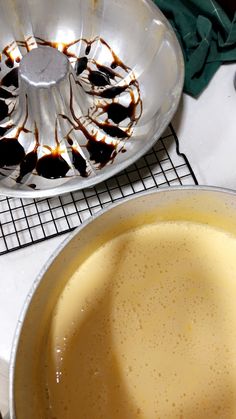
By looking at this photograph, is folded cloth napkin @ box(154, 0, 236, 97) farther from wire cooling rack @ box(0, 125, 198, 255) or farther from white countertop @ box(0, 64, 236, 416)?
wire cooling rack @ box(0, 125, 198, 255)

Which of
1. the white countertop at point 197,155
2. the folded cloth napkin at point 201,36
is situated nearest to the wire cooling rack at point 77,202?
the white countertop at point 197,155

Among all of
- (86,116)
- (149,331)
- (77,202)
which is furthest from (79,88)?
(149,331)

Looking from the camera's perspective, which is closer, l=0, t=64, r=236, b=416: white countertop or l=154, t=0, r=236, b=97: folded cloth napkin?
l=0, t=64, r=236, b=416: white countertop

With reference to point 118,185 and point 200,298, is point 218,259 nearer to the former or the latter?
point 200,298

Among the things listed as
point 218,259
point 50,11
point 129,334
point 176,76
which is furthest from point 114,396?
point 50,11

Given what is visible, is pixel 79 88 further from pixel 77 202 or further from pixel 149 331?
pixel 149 331

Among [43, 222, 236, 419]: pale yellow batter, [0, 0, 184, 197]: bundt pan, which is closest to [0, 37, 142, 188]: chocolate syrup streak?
[0, 0, 184, 197]: bundt pan
